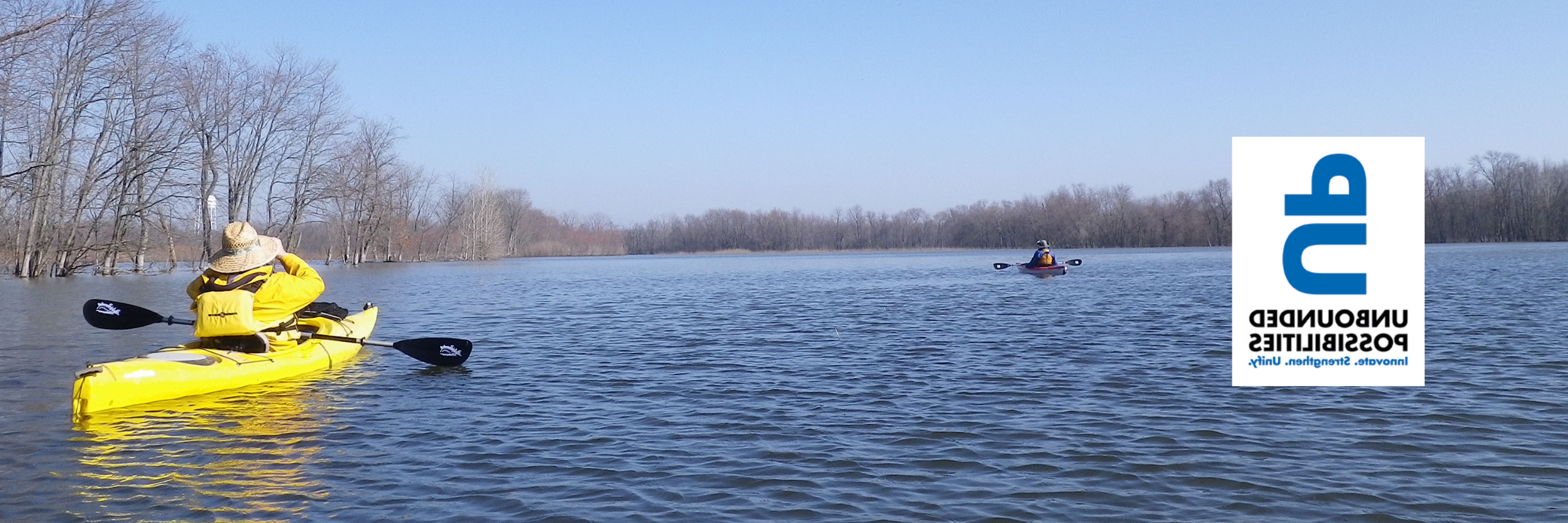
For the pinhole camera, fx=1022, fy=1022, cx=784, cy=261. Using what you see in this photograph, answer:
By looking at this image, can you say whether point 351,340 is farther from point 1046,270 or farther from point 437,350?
point 1046,270

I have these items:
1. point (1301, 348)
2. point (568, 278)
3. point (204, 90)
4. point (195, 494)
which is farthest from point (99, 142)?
point (1301, 348)

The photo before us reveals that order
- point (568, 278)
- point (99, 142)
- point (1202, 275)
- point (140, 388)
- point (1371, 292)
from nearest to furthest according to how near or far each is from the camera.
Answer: point (140, 388) < point (1371, 292) < point (1202, 275) < point (99, 142) < point (568, 278)

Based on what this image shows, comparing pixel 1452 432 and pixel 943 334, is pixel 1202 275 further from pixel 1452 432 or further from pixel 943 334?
pixel 1452 432

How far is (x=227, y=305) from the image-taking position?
931cm

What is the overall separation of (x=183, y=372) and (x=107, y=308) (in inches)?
102

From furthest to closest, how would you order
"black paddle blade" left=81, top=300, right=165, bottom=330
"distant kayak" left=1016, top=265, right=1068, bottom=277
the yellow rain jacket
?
"distant kayak" left=1016, top=265, right=1068, bottom=277
"black paddle blade" left=81, top=300, right=165, bottom=330
the yellow rain jacket

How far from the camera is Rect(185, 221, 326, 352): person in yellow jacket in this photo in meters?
9.27

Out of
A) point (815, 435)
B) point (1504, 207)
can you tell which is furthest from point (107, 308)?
point (1504, 207)

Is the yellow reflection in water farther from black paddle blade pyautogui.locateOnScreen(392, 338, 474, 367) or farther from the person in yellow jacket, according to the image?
black paddle blade pyautogui.locateOnScreen(392, 338, 474, 367)

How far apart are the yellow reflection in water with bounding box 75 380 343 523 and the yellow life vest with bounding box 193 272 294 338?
23.9 inches

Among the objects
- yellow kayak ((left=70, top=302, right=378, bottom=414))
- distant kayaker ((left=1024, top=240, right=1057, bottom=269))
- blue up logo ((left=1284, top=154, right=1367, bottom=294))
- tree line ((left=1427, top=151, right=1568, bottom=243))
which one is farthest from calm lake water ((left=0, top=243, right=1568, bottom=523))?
tree line ((left=1427, top=151, right=1568, bottom=243))

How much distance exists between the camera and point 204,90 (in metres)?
42.1

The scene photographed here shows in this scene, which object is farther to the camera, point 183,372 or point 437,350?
point 437,350

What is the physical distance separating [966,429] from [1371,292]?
6705mm
